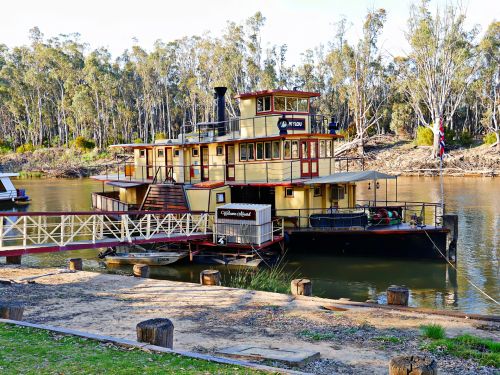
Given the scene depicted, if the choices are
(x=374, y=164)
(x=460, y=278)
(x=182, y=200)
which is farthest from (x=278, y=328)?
(x=374, y=164)

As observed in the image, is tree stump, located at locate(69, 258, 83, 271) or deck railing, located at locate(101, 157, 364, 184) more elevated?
deck railing, located at locate(101, 157, 364, 184)

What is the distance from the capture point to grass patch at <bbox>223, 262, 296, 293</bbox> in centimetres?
1748

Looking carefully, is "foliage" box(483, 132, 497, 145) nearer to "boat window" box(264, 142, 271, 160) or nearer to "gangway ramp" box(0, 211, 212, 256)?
"boat window" box(264, 142, 271, 160)

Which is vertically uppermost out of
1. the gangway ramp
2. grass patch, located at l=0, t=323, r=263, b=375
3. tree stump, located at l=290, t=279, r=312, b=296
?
the gangway ramp

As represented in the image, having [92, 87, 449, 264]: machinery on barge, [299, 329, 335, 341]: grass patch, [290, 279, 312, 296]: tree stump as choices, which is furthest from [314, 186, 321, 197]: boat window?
[299, 329, 335, 341]: grass patch

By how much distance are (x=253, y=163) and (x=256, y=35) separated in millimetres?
59619

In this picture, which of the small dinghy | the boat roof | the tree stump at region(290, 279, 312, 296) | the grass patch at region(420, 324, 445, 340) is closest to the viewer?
the grass patch at region(420, 324, 445, 340)

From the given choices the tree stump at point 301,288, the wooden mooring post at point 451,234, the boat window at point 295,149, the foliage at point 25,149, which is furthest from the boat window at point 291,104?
the foliage at point 25,149

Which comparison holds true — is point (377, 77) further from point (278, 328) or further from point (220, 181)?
point (278, 328)

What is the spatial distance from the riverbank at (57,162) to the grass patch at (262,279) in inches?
2271

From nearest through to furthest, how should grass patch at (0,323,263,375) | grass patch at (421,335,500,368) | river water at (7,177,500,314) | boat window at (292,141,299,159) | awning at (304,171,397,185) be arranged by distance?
1. grass patch at (0,323,263,375)
2. grass patch at (421,335,500,368)
3. river water at (7,177,500,314)
4. awning at (304,171,397,185)
5. boat window at (292,141,299,159)

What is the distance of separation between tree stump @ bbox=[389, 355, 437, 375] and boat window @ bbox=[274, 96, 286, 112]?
62.6ft

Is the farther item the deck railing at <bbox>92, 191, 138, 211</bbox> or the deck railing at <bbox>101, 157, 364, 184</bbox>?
the deck railing at <bbox>92, 191, 138, 211</bbox>

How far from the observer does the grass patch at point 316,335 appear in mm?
11172
